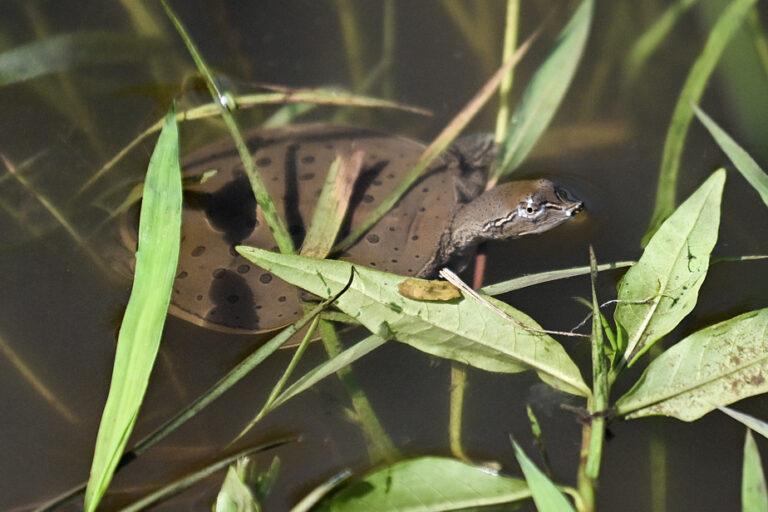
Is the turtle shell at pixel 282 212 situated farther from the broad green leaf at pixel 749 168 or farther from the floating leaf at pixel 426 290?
the broad green leaf at pixel 749 168

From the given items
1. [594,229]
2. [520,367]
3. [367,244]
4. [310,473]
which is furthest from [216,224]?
[594,229]

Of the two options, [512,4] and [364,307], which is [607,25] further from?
[364,307]

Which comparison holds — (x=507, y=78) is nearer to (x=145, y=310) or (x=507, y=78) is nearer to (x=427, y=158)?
(x=427, y=158)

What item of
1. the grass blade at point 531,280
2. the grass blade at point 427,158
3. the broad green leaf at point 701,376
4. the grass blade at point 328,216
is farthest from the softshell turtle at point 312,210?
the broad green leaf at point 701,376

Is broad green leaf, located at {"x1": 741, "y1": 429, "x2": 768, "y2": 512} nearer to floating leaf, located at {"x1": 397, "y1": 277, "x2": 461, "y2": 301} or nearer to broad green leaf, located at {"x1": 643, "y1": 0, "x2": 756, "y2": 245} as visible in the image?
floating leaf, located at {"x1": 397, "y1": 277, "x2": 461, "y2": 301}

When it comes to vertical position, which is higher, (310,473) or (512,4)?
(512,4)

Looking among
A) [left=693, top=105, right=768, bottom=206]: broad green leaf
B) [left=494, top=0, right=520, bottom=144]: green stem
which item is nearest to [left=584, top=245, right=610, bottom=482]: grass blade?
[left=693, top=105, right=768, bottom=206]: broad green leaf
